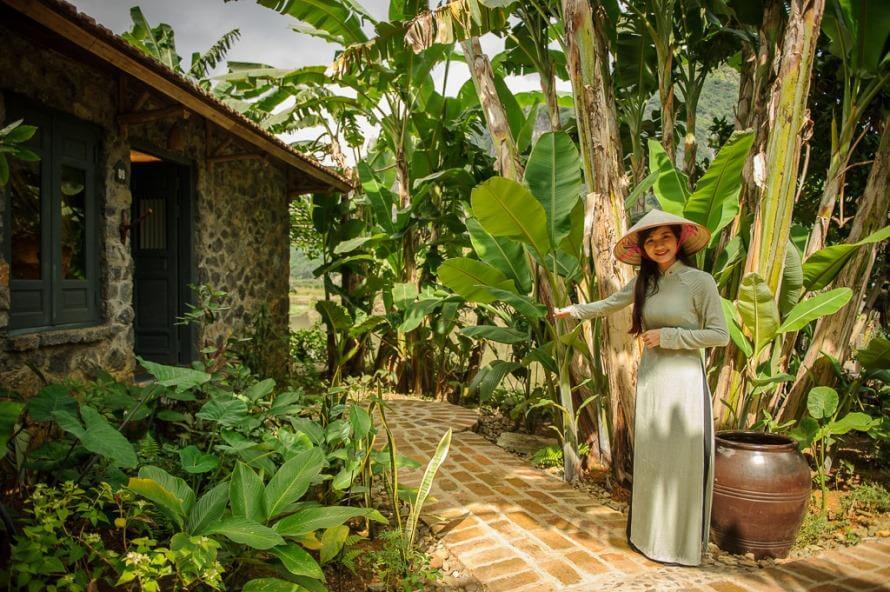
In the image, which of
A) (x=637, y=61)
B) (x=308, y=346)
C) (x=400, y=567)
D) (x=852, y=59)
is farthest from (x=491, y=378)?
(x=308, y=346)

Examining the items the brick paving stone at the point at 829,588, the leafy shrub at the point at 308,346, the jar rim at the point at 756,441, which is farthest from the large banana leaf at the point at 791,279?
the leafy shrub at the point at 308,346

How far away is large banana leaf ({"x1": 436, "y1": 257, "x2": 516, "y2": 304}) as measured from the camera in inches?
152

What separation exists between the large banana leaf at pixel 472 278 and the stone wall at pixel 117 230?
271 centimetres

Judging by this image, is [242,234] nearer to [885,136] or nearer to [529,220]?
[529,220]

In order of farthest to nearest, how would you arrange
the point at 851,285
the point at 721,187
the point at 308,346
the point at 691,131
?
1. the point at 308,346
2. the point at 691,131
3. the point at 851,285
4. the point at 721,187

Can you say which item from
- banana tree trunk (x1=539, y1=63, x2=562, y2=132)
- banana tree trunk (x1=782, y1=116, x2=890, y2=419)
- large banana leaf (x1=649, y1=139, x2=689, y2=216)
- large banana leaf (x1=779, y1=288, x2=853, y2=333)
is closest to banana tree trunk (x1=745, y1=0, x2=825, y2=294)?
large banana leaf (x1=779, y1=288, x2=853, y2=333)

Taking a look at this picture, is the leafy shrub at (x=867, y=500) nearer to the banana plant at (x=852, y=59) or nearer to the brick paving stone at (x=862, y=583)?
the brick paving stone at (x=862, y=583)

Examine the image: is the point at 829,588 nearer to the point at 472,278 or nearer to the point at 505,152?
the point at 472,278

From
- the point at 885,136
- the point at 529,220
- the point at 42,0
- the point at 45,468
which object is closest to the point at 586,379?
the point at 529,220

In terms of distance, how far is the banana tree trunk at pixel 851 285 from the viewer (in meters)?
3.82

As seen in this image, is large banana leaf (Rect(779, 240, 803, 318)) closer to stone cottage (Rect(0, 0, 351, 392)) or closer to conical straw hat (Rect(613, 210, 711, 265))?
conical straw hat (Rect(613, 210, 711, 265))

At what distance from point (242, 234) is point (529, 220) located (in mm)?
4375

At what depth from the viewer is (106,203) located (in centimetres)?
447

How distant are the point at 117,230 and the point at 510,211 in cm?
333
